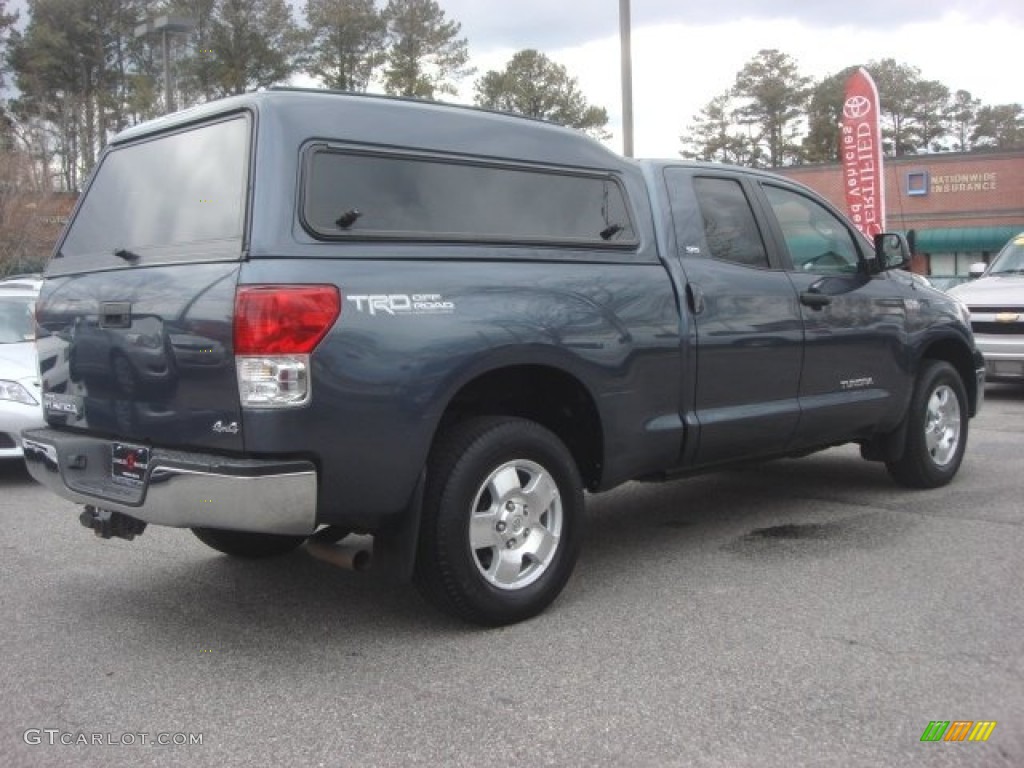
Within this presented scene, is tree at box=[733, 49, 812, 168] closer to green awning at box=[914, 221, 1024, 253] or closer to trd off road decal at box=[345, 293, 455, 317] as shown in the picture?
green awning at box=[914, 221, 1024, 253]

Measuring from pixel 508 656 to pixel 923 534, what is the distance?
9.27ft

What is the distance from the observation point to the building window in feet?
132

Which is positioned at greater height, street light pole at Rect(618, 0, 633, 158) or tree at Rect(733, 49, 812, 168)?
tree at Rect(733, 49, 812, 168)

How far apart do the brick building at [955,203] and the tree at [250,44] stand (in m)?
24.3

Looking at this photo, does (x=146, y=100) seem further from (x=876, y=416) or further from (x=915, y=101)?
(x=915, y=101)

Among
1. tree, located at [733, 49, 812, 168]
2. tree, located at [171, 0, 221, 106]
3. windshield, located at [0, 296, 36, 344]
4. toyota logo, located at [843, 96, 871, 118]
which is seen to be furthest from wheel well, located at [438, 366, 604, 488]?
tree, located at [733, 49, 812, 168]

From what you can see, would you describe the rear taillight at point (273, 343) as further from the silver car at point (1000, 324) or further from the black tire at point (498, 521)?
the silver car at point (1000, 324)

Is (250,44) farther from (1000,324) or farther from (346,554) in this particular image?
(346,554)

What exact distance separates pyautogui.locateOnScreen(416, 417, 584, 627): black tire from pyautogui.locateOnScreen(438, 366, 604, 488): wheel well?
6.8 inches

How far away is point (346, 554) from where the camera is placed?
4.12 meters

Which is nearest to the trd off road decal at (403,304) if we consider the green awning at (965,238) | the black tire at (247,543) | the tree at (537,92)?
the black tire at (247,543)

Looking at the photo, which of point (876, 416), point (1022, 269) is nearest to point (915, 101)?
point (1022, 269)

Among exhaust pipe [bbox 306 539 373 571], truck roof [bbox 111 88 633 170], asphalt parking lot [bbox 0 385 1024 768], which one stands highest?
truck roof [bbox 111 88 633 170]

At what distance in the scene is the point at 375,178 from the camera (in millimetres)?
4047
